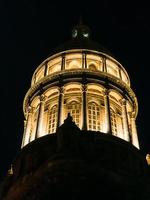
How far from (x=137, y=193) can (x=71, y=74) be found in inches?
679

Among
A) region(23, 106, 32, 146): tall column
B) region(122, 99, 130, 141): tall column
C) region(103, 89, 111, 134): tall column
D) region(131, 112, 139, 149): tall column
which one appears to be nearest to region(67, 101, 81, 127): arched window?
region(103, 89, 111, 134): tall column

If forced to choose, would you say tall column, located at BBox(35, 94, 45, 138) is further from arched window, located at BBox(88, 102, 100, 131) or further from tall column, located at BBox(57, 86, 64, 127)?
arched window, located at BBox(88, 102, 100, 131)

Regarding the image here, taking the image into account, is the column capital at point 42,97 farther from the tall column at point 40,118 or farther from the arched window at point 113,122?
the arched window at point 113,122

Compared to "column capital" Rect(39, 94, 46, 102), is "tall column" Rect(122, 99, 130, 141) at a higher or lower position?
lower

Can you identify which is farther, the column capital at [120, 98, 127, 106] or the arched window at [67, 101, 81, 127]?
the column capital at [120, 98, 127, 106]

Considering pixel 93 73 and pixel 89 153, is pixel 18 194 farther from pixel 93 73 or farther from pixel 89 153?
pixel 93 73

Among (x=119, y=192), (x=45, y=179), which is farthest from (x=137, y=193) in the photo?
(x=45, y=179)

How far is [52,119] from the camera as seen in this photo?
51969 millimetres

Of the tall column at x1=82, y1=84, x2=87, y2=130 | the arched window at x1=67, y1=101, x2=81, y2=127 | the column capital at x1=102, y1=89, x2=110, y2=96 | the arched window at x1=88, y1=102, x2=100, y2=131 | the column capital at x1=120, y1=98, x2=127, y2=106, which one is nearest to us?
the tall column at x1=82, y1=84, x2=87, y2=130

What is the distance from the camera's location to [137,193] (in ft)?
133

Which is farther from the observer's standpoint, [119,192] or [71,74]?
[71,74]

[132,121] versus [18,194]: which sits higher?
[132,121]

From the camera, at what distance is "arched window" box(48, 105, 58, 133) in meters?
50.4

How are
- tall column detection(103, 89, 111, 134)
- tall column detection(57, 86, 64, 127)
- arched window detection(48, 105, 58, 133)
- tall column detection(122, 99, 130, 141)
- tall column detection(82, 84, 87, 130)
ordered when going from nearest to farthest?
tall column detection(82, 84, 87, 130), tall column detection(103, 89, 111, 134), tall column detection(57, 86, 64, 127), tall column detection(122, 99, 130, 141), arched window detection(48, 105, 58, 133)
